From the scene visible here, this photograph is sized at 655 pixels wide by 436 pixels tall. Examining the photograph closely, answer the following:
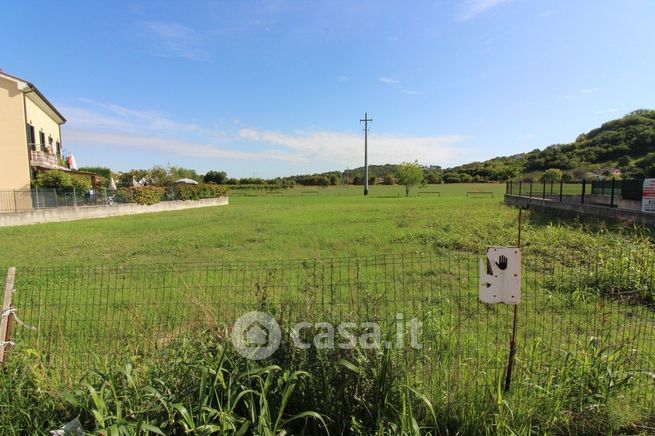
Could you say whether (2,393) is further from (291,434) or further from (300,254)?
(300,254)

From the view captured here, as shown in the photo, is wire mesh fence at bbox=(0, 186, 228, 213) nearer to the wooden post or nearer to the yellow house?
the yellow house

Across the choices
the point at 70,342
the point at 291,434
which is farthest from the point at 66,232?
the point at 291,434

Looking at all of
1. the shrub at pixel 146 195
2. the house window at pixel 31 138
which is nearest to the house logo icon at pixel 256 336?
the shrub at pixel 146 195

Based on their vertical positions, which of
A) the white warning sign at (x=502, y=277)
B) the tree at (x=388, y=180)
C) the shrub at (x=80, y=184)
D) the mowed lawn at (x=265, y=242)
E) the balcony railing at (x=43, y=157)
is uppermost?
the balcony railing at (x=43, y=157)

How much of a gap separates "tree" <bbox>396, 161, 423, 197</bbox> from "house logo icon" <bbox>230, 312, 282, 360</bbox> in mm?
52863

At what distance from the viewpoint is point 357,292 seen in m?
3.13

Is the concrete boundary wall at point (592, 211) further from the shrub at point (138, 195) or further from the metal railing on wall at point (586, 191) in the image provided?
the shrub at point (138, 195)

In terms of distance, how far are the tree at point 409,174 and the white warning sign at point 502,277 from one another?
52613mm

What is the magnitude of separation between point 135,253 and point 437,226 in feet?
32.3


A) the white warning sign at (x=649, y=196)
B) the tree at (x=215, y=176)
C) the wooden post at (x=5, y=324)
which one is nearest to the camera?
the wooden post at (x=5, y=324)

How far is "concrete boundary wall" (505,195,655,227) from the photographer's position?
1205 cm

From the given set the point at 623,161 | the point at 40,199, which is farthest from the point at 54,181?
the point at 623,161

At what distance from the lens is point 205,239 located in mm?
11805

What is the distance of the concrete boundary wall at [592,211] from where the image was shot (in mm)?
12051
